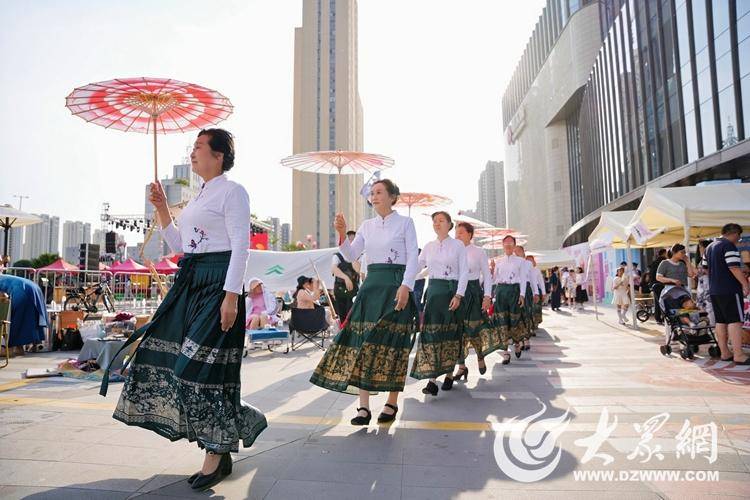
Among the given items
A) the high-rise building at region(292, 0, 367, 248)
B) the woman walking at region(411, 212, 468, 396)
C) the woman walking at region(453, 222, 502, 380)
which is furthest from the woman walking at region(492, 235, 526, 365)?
the high-rise building at region(292, 0, 367, 248)

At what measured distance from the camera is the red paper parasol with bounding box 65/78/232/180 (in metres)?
4.64

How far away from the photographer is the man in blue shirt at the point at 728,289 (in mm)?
6488

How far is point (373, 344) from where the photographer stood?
386 cm

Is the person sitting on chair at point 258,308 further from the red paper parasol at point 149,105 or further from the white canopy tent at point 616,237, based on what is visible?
the white canopy tent at point 616,237

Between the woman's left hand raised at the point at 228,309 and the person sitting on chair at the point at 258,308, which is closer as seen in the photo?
the woman's left hand raised at the point at 228,309

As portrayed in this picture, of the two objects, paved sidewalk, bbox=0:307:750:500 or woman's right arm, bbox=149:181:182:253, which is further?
woman's right arm, bbox=149:181:182:253

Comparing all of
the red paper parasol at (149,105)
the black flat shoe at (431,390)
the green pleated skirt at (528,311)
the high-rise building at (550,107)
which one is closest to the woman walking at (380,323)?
the black flat shoe at (431,390)

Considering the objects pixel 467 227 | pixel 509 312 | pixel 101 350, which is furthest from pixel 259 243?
pixel 467 227

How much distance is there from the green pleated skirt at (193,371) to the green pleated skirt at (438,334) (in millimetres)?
2307

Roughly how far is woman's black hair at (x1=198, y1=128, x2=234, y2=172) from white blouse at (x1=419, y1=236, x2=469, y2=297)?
2.79m

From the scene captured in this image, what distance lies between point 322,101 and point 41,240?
62.1m

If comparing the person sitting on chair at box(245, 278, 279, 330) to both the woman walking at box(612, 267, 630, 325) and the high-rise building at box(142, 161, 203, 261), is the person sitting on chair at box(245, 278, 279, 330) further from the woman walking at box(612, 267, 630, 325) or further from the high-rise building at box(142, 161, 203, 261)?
the woman walking at box(612, 267, 630, 325)

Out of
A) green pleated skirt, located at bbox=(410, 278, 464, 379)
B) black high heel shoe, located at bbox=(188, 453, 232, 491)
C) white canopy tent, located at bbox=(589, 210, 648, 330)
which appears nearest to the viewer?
black high heel shoe, located at bbox=(188, 453, 232, 491)
